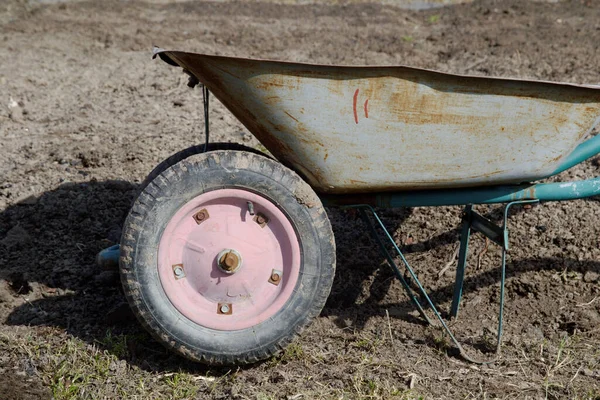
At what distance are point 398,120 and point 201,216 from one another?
0.87m

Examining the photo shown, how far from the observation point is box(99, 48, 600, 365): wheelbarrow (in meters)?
2.67

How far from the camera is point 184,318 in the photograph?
278cm

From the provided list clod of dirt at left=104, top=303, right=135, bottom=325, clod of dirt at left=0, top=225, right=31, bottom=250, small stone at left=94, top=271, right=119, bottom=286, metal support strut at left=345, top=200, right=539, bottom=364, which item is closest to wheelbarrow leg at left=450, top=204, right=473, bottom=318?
metal support strut at left=345, top=200, right=539, bottom=364

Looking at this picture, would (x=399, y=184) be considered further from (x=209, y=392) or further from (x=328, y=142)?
(x=209, y=392)

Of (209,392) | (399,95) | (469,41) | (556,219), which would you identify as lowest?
(209,392)

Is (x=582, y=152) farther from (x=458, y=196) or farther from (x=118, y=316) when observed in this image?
(x=118, y=316)

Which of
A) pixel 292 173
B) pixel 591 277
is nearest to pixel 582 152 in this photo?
pixel 591 277

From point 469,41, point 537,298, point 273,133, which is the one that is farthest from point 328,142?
point 469,41

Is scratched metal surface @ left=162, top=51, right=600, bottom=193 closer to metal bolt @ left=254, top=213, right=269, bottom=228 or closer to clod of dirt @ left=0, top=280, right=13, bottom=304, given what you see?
metal bolt @ left=254, top=213, right=269, bottom=228

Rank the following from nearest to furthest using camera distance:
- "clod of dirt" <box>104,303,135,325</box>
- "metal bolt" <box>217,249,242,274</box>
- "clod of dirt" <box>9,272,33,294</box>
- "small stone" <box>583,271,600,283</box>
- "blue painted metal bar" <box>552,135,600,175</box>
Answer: "metal bolt" <box>217,249,242,274</box> → "blue painted metal bar" <box>552,135,600,175</box> → "clod of dirt" <box>104,303,135,325</box> → "clod of dirt" <box>9,272,33,294</box> → "small stone" <box>583,271,600,283</box>

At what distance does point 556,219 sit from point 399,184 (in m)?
1.50

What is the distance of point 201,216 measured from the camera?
282 centimetres

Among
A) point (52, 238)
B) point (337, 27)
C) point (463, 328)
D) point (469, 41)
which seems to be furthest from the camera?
point (337, 27)

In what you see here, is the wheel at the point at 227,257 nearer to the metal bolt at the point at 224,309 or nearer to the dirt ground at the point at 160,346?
the metal bolt at the point at 224,309
